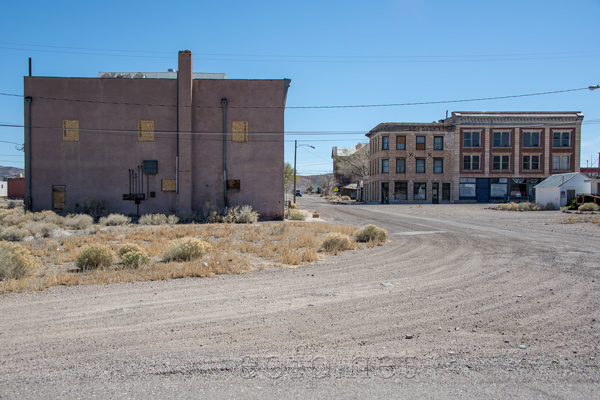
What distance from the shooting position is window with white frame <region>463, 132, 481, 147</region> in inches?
2394

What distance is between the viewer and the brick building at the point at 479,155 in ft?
199

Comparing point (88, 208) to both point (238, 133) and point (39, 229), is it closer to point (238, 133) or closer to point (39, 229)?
point (39, 229)

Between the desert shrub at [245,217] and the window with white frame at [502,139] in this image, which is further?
the window with white frame at [502,139]

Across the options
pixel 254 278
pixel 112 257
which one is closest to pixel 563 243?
pixel 254 278

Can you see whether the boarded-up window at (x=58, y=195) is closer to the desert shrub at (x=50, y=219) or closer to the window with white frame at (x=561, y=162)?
the desert shrub at (x=50, y=219)

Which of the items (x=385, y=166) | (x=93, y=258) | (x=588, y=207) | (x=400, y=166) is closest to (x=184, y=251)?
(x=93, y=258)

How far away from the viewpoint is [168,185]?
2836 cm

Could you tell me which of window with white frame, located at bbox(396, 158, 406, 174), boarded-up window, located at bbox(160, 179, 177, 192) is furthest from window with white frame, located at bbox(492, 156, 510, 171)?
boarded-up window, located at bbox(160, 179, 177, 192)

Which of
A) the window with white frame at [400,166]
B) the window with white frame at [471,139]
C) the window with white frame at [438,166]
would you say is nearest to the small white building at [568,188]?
the window with white frame at [471,139]

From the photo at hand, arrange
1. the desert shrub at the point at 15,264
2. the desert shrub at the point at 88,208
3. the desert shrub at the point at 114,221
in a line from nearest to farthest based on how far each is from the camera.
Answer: the desert shrub at the point at 15,264 → the desert shrub at the point at 114,221 → the desert shrub at the point at 88,208

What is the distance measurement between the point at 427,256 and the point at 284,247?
4.41 meters

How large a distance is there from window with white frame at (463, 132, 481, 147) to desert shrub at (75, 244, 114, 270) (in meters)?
58.4

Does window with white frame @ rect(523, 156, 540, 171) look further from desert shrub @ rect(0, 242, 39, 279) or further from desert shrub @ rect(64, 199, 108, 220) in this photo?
desert shrub @ rect(0, 242, 39, 279)

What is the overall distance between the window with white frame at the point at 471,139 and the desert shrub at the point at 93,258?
2301 inches
